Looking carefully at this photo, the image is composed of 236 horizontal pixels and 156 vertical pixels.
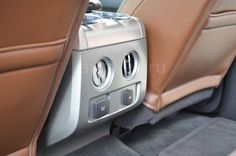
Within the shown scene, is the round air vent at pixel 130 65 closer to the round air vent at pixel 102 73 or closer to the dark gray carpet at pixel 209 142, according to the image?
the round air vent at pixel 102 73

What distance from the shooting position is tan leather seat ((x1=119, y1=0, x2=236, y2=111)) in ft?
3.88

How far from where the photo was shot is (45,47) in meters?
0.77

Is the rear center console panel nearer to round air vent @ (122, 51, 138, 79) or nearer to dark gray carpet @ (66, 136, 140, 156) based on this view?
round air vent @ (122, 51, 138, 79)

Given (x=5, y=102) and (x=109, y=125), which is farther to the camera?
(x=109, y=125)

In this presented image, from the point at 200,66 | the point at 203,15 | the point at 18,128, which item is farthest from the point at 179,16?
the point at 18,128

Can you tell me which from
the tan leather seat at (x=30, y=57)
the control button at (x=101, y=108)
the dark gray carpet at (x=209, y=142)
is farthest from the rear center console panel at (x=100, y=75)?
the dark gray carpet at (x=209, y=142)

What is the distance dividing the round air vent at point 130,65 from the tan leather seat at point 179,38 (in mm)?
100

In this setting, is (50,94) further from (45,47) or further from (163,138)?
(163,138)

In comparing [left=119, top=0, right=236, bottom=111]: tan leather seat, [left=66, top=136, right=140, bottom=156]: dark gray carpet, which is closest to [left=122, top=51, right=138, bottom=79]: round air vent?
[left=119, top=0, right=236, bottom=111]: tan leather seat

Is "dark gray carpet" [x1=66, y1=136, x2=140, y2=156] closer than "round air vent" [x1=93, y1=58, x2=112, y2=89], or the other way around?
"round air vent" [x1=93, y1=58, x2=112, y2=89]

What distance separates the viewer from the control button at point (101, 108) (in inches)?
43.0

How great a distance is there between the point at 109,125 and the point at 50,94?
510mm

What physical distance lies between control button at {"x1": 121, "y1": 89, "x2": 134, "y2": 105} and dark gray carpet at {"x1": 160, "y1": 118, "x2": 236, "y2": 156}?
0.71 feet

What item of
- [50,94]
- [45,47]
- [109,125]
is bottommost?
[109,125]
